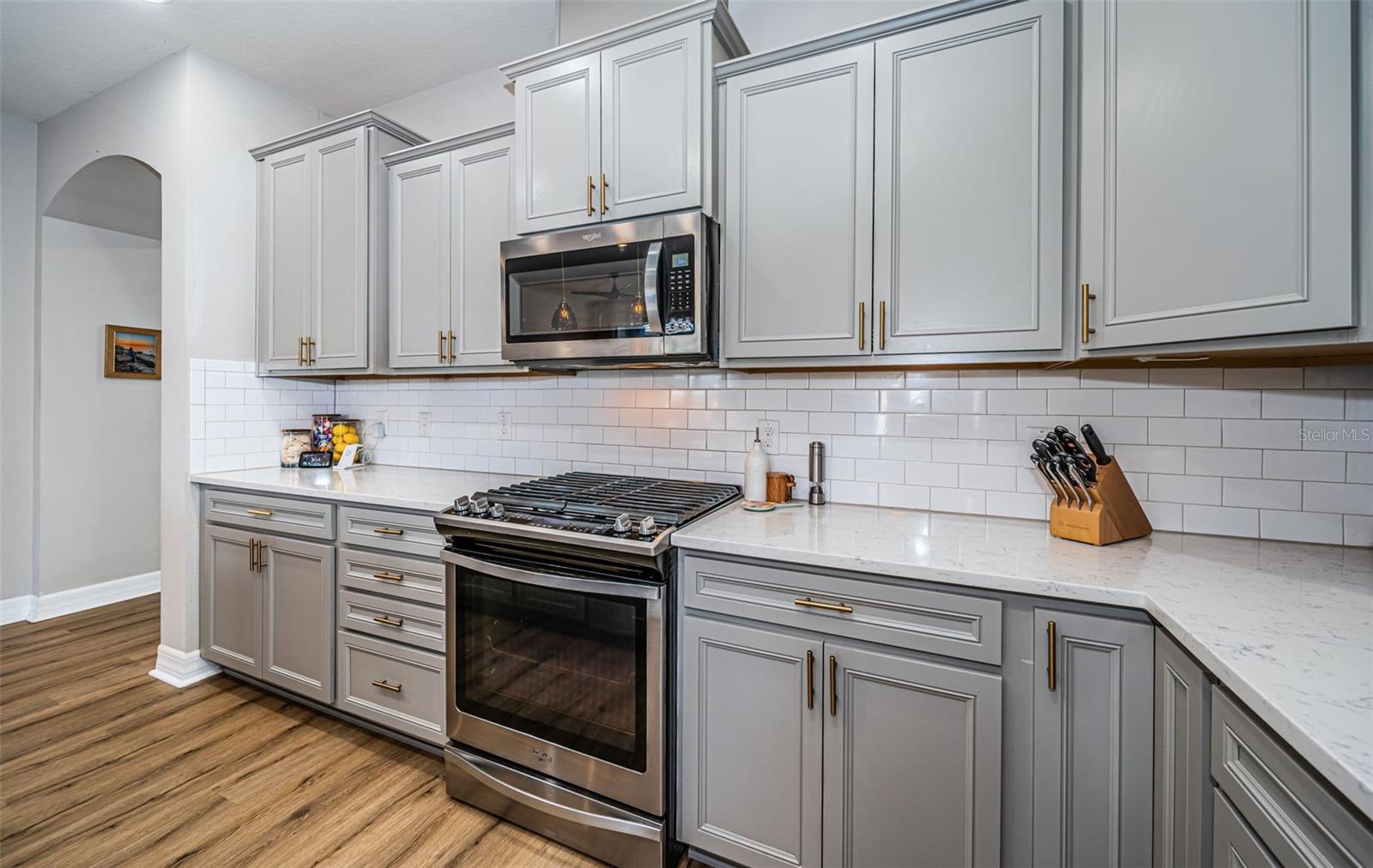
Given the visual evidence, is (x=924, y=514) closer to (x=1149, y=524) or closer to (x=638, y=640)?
(x=1149, y=524)

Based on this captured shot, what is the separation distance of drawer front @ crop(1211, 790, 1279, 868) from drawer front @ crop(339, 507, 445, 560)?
2.03 meters

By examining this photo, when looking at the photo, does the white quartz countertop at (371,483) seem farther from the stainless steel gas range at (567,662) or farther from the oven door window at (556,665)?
the oven door window at (556,665)

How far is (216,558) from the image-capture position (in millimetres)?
2666

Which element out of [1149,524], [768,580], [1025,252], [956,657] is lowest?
[956,657]

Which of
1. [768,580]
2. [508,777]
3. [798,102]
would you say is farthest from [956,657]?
[798,102]

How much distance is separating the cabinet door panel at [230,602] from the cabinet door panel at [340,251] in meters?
0.91

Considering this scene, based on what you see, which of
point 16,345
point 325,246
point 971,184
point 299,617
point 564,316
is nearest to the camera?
point 971,184

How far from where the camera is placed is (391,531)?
2107mm

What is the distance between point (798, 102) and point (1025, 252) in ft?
2.68

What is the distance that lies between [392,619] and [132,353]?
11.0 feet

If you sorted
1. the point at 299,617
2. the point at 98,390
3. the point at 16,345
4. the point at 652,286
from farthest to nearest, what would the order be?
the point at 98,390 → the point at 16,345 → the point at 299,617 → the point at 652,286

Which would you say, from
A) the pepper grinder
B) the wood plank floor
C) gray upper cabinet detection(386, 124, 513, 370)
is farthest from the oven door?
gray upper cabinet detection(386, 124, 513, 370)

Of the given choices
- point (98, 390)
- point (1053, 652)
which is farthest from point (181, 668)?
point (1053, 652)

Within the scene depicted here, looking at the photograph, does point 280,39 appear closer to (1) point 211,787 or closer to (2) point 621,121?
(2) point 621,121
